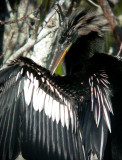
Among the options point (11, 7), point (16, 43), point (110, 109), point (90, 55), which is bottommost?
point (110, 109)

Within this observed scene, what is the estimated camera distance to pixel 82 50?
12.6 ft

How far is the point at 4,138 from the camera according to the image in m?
2.99

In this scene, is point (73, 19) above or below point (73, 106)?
above

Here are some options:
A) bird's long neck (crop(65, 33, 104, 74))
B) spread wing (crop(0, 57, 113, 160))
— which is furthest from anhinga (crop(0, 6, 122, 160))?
bird's long neck (crop(65, 33, 104, 74))

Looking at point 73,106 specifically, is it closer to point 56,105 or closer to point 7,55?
point 56,105

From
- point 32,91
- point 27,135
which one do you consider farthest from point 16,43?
point 27,135

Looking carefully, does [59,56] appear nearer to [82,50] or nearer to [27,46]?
[82,50]

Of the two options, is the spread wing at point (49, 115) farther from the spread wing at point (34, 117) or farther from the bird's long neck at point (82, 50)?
the bird's long neck at point (82, 50)

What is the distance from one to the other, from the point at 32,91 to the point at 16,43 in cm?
150

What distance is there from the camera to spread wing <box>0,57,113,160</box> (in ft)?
9.67

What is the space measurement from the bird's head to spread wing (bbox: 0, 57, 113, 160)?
60 centimetres

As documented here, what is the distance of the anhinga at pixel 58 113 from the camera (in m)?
2.95

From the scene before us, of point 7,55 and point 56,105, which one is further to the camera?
point 7,55

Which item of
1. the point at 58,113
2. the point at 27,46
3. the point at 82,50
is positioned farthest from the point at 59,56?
the point at 58,113
